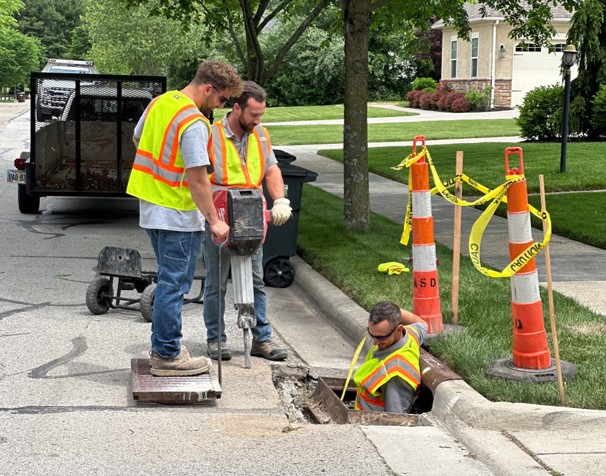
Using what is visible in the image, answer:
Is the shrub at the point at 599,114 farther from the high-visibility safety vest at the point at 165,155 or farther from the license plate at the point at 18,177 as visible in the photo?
the high-visibility safety vest at the point at 165,155

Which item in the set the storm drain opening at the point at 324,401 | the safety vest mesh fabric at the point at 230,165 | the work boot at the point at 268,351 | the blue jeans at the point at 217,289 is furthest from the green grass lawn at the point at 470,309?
the safety vest mesh fabric at the point at 230,165

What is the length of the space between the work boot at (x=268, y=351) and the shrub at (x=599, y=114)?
2179 cm

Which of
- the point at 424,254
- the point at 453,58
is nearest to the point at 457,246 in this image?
the point at 424,254

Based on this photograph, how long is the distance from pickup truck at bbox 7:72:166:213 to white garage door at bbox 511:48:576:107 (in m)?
34.6

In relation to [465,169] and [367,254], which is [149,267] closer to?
[367,254]

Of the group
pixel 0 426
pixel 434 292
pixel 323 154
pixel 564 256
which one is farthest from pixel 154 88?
pixel 323 154

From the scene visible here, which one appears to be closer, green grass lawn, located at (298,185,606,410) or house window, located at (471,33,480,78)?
green grass lawn, located at (298,185,606,410)

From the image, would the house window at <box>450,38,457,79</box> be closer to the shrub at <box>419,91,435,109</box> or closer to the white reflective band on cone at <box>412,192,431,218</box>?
the shrub at <box>419,91,435,109</box>

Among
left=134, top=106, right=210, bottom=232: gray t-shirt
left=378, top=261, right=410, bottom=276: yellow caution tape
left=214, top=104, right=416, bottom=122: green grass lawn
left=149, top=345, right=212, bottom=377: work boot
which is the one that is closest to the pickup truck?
left=378, top=261, right=410, bottom=276: yellow caution tape

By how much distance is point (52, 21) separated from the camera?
115812 millimetres

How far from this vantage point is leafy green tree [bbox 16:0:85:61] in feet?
373

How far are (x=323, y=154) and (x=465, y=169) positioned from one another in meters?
6.62

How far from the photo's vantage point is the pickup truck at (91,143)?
13.8 meters

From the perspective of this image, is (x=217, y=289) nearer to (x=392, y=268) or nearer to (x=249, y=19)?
(x=392, y=268)
